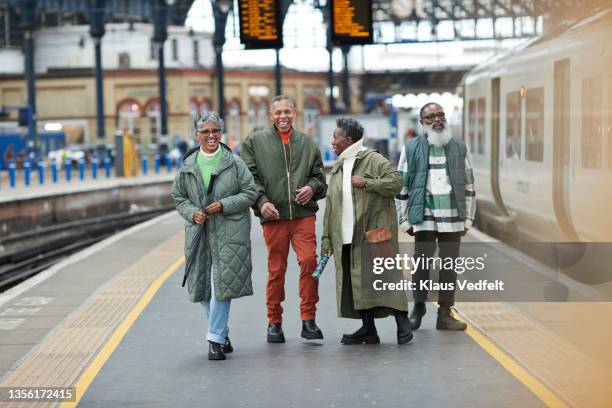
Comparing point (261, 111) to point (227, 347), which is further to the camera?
point (261, 111)

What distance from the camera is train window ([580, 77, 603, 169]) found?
13.3 meters

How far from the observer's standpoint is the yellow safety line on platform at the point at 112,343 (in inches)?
328

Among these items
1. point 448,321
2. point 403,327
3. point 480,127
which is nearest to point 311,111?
point 480,127

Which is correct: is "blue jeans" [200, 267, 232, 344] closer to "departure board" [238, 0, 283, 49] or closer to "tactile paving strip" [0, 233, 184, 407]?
"tactile paving strip" [0, 233, 184, 407]

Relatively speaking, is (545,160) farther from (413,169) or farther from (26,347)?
(26,347)

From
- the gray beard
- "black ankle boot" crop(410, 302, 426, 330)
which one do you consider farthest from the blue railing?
the gray beard

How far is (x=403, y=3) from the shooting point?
7931 cm

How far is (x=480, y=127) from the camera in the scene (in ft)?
77.5

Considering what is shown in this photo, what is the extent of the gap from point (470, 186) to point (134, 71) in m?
65.6

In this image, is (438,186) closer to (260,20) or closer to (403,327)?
(403,327)

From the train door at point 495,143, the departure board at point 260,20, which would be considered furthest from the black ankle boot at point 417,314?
the departure board at point 260,20

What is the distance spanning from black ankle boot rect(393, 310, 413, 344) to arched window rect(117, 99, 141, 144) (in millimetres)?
65181

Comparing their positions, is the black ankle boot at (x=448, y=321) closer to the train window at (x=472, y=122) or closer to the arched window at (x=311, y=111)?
the train window at (x=472, y=122)

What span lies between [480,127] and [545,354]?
14.7 meters
